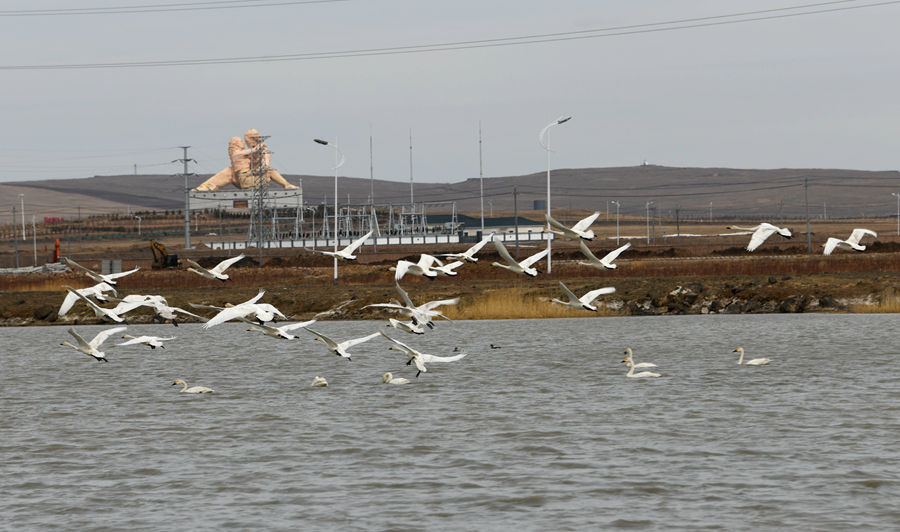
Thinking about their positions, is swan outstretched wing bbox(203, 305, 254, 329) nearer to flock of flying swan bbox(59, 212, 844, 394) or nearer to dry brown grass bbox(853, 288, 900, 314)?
flock of flying swan bbox(59, 212, 844, 394)

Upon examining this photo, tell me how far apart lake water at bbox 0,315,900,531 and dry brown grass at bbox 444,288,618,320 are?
13.2 meters

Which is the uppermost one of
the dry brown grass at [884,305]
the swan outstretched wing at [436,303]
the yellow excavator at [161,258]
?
the yellow excavator at [161,258]

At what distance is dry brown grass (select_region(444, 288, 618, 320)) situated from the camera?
54.5 m

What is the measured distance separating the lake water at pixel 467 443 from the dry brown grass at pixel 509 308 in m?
13.2

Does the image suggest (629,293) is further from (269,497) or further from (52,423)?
(269,497)

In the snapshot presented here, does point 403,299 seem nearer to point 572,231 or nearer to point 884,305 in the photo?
point 572,231

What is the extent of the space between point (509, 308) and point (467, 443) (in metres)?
33.3

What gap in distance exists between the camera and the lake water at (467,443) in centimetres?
1688

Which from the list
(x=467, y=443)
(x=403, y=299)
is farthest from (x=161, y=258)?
(x=467, y=443)

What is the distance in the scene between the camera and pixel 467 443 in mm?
22500

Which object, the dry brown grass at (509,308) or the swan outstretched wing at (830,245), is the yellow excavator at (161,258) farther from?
the swan outstretched wing at (830,245)

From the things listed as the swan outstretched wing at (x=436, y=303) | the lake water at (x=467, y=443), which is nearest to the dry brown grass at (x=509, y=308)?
the lake water at (x=467, y=443)

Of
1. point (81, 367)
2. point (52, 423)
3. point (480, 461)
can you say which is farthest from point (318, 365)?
point (480, 461)

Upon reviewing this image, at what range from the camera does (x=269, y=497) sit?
1803 centimetres
